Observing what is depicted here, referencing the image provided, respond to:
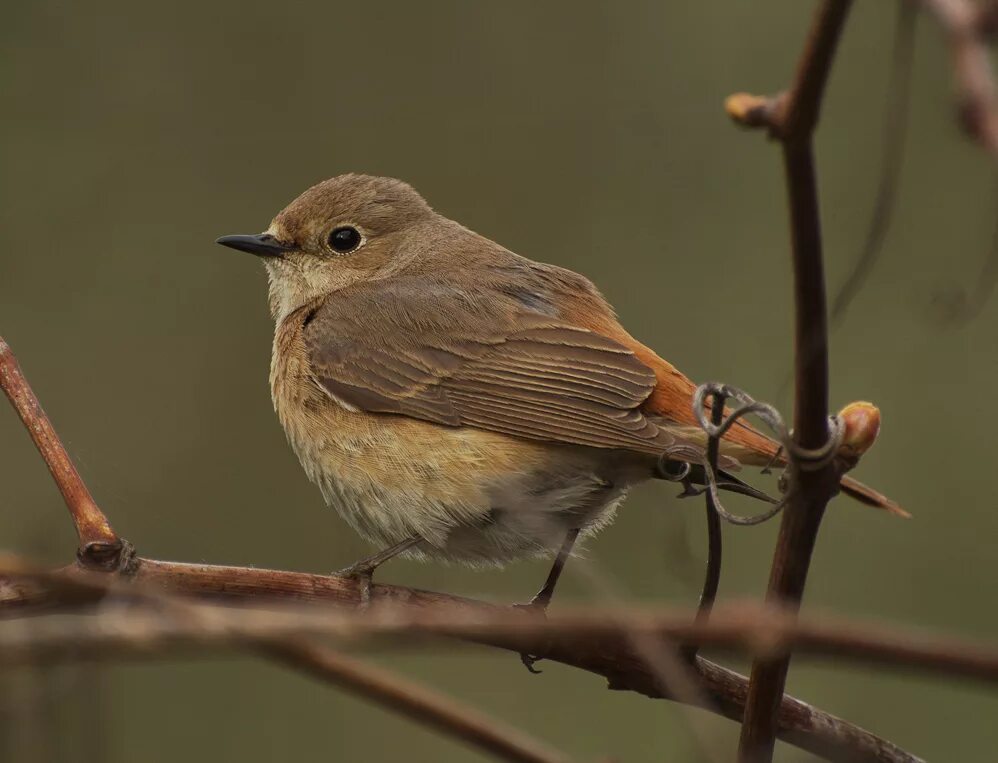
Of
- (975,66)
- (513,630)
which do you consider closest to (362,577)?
(513,630)

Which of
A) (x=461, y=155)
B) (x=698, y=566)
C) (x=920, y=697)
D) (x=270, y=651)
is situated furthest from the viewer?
(x=461, y=155)

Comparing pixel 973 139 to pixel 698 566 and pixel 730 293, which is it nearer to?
pixel 698 566

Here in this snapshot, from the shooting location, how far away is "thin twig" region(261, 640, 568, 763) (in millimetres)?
1244

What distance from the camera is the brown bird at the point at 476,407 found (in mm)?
3543

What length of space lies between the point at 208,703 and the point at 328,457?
66.5 inches

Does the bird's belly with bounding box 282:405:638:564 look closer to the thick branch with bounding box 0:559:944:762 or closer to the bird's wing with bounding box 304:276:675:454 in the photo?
the bird's wing with bounding box 304:276:675:454

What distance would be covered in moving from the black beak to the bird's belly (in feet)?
3.56

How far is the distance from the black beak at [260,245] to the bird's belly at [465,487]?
42.7 inches

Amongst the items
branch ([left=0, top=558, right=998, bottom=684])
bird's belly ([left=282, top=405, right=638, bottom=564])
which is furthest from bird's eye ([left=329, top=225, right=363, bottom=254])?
branch ([left=0, top=558, right=998, bottom=684])

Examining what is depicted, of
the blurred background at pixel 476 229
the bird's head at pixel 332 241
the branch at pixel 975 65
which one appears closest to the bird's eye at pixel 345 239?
the bird's head at pixel 332 241

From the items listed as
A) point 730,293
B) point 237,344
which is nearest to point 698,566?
point 730,293

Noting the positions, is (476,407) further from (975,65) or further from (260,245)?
(975,65)

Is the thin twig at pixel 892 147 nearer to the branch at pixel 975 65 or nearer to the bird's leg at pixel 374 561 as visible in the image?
the branch at pixel 975 65

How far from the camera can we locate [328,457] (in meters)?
3.83
